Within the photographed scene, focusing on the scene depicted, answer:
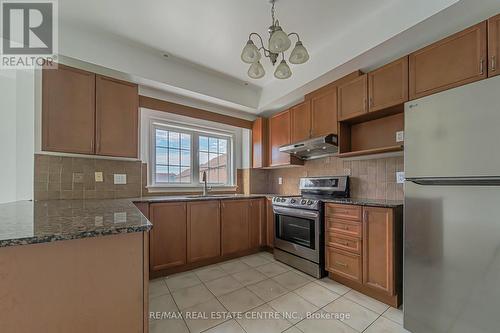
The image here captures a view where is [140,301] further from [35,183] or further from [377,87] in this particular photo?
[377,87]

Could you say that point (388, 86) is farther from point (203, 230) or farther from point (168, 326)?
point (168, 326)

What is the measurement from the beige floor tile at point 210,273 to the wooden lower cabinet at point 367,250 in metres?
1.23

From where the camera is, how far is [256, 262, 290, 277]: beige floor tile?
8.35ft

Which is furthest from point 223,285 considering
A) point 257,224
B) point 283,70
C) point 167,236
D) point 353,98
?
point 353,98

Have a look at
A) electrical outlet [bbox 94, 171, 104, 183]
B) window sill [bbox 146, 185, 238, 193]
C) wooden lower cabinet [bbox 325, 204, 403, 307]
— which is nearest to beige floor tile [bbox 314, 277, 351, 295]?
wooden lower cabinet [bbox 325, 204, 403, 307]

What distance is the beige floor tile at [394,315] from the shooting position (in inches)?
66.3

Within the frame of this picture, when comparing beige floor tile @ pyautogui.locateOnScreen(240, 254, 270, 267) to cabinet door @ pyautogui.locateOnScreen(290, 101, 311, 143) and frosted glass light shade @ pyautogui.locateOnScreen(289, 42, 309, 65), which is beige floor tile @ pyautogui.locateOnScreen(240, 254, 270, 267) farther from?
frosted glass light shade @ pyautogui.locateOnScreen(289, 42, 309, 65)

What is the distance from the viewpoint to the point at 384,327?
1602mm

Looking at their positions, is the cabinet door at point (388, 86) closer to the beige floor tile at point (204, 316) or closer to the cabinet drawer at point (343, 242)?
the cabinet drawer at point (343, 242)

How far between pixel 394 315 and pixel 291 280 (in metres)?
0.95

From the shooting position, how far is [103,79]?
234cm

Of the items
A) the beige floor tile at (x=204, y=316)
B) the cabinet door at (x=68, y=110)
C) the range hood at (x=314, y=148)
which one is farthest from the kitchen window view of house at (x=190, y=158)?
the beige floor tile at (x=204, y=316)

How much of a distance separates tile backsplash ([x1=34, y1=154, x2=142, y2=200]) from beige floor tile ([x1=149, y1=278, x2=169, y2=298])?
108cm

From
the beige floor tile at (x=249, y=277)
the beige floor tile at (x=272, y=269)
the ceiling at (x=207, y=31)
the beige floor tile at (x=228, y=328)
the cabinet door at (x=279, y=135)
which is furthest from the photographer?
the cabinet door at (x=279, y=135)
